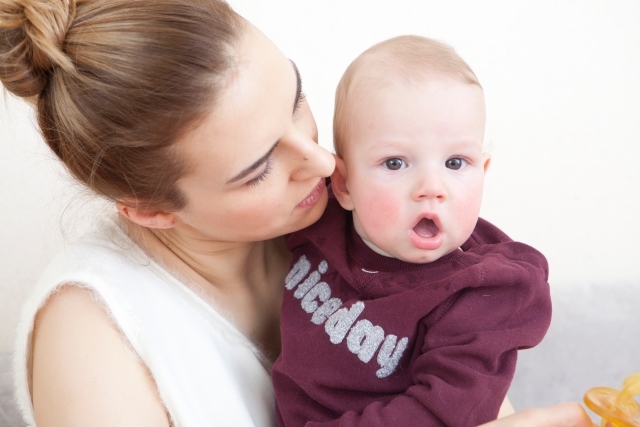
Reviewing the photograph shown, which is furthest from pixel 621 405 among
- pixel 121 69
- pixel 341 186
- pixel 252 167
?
pixel 121 69

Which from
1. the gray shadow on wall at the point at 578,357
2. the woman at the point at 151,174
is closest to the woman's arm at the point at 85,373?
the woman at the point at 151,174

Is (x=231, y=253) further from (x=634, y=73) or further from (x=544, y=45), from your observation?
(x=634, y=73)

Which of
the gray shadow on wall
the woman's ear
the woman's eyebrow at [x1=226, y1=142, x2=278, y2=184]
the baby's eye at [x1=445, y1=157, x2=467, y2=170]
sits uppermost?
A: the baby's eye at [x1=445, y1=157, x2=467, y2=170]

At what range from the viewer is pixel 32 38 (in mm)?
1130

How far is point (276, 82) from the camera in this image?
1196mm

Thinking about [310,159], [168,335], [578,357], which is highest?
[310,159]

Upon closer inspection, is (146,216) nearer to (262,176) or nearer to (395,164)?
(262,176)

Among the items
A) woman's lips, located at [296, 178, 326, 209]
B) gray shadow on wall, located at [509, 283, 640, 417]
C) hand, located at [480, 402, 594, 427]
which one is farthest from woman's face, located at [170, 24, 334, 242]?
gray shadow on wall, located at [509, 283, 640, 417]

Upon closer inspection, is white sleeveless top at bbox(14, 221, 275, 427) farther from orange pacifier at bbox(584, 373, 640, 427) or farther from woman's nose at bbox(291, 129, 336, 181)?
orange pacifier at bbox(584, 373, 640, 427)

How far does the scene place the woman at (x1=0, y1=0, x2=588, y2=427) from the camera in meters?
1.12

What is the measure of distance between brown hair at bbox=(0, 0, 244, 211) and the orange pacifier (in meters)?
0.78

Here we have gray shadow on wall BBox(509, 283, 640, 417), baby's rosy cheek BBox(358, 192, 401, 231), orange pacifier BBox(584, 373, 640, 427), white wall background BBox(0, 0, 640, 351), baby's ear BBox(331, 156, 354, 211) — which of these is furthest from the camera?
white wall background BBox(0, 0, 640, 351)

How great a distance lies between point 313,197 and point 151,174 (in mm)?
305

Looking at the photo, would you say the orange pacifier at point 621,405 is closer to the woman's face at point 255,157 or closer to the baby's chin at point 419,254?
the baby's chin at point 419,254
